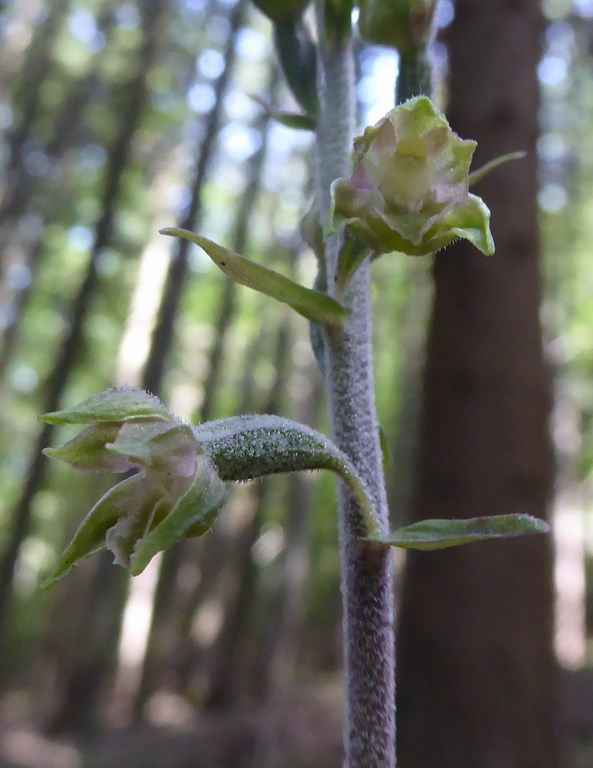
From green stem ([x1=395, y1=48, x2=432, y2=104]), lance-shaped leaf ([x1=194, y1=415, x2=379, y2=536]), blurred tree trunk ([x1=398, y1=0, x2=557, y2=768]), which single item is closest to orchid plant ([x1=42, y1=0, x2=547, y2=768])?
lance-shaped leaf ([x1=194, y1=415, x2=379, y2=536])

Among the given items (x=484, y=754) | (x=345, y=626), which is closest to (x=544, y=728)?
(x=484, y=754)

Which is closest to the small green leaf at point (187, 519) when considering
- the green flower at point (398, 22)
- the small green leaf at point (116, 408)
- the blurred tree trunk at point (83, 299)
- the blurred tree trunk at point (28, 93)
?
the small green leaf at point (116, 408)

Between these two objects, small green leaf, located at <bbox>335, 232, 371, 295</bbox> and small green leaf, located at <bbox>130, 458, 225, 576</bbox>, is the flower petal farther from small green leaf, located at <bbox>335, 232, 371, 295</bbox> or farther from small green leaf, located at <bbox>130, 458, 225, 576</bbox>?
small green leaf, located at <bbox>335, 232, 371, 295</bbox>

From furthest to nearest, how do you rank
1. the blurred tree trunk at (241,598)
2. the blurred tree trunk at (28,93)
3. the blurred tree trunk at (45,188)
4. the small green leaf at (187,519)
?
the blurred tree trunk at (241,598)
the blurred tree trunk at (45,188)
the blurred tree trunk at (28,93)
the small green leaf at (187,519)

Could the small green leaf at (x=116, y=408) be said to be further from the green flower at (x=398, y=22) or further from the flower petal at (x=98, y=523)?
the green flower at (x=398, y=22)

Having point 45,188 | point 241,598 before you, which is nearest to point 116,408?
point 241,598

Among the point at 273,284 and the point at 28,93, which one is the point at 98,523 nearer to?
the point at 273,284

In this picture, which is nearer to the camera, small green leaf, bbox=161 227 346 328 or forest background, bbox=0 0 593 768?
small green leaf, bbox=161 227 346 328
